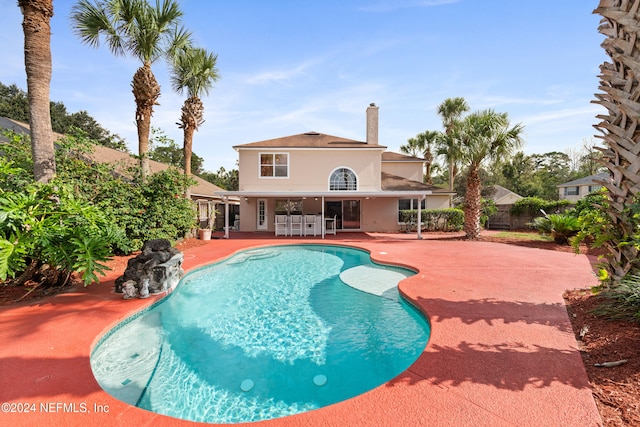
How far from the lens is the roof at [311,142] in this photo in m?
17.4

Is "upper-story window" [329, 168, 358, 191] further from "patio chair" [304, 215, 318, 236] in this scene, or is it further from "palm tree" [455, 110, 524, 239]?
"palm tree" [455, 110, 524, 239]

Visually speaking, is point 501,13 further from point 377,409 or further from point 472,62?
point 377,409

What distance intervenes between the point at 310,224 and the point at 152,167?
12.1m

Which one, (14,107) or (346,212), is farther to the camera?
(14,107)

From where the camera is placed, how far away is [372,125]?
60.1ft

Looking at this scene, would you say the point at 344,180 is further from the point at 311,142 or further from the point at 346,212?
the point at 311,142

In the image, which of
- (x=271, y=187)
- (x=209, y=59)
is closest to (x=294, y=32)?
(x=209, y=59)

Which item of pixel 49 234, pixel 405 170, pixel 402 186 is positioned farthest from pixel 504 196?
pixel 49 234

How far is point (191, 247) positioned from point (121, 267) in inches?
163

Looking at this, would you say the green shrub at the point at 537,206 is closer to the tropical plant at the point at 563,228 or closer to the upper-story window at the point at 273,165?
the tropical plant at the point at 563,228

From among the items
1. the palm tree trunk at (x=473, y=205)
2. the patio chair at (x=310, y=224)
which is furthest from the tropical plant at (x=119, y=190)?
the palm tree trunk at (x=473, y=205)

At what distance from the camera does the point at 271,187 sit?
17.7m

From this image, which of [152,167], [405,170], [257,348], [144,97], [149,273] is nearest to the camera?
[257,348]

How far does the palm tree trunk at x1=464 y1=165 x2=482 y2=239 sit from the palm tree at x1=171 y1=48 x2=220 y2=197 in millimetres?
14772
